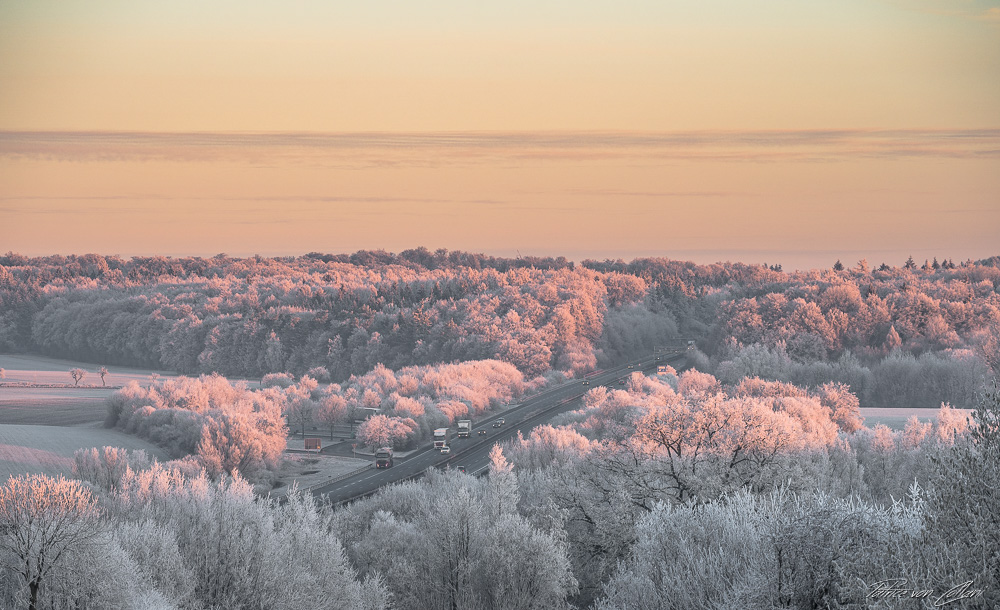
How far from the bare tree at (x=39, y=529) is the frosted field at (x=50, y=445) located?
28601mm

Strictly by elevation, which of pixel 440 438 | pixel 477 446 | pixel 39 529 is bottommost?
pixel 477 446

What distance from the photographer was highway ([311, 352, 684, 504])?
66.5 meters

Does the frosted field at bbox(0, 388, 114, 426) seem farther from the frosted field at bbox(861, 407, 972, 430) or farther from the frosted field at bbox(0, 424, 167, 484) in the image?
the frosted field at bbox(861, 407, 972, 430)

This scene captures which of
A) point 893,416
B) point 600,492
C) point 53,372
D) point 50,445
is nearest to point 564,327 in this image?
point 893,416

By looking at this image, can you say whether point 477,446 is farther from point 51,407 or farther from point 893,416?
point 51,407

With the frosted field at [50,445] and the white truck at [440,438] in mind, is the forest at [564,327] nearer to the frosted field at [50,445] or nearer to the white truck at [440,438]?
the white truck at [440,438]

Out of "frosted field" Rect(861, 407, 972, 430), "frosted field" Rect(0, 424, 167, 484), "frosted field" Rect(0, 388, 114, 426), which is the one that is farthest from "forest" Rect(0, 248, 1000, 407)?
"frosted field" Rect(0, 424, 167, 484)

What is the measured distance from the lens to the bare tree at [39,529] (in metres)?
27.6

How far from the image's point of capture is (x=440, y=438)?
273 ft

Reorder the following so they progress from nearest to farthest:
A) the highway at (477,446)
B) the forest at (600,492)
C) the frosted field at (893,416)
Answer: the forest at (600,492) < the highway at (477,446) < the frosted field at (893,416)

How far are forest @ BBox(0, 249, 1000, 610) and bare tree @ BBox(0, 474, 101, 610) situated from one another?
10cm

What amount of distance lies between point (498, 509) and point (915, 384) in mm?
77162

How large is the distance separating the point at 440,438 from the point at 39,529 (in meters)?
55.9

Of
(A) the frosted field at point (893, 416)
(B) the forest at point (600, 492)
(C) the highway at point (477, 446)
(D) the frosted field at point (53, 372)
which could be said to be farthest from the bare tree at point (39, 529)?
(D) the frosted field at point (53, 372)
